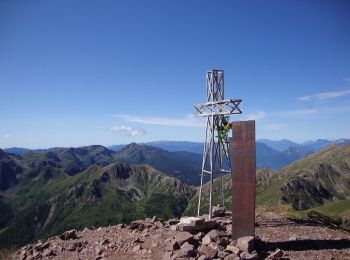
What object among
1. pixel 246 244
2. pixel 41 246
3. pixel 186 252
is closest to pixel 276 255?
pixel 246 244

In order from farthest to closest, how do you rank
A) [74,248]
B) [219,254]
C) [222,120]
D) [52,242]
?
[222,120] → [52,242] → [74,248] → [219,254]

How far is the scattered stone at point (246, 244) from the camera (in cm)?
1685

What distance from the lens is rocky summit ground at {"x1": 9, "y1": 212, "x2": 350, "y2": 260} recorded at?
16.9 m

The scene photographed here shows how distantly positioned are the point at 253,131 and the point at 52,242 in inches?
537

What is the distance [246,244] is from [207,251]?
1.89 meters

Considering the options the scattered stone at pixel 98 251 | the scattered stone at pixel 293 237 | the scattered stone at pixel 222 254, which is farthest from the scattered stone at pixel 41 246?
the scattered stone at pixel 293 237

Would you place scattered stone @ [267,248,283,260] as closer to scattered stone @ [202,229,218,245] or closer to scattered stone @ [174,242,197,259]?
scattered stone @ [202,229,218,245]

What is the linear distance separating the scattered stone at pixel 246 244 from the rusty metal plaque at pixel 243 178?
3.48 ft

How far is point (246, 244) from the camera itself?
1700cm

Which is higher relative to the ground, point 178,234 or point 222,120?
point 222,120

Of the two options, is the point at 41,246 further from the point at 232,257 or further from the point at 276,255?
the point at 276,255

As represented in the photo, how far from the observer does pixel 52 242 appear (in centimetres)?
2186

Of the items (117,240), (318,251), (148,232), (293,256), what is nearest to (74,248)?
(117,240)

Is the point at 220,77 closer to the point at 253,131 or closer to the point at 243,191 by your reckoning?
the point at 253,131
